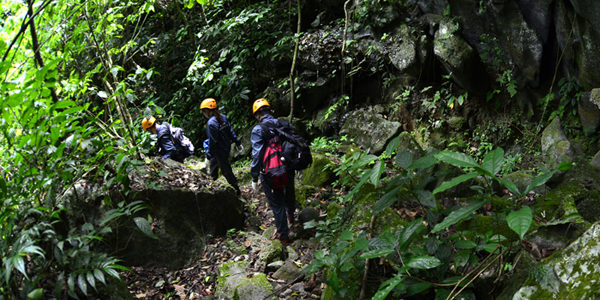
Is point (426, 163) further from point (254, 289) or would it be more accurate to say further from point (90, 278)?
point (90, 278)

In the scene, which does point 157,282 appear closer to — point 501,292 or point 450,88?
point 501,292

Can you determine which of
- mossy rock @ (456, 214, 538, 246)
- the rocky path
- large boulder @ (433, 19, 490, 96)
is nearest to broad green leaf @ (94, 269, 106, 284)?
the rocky path

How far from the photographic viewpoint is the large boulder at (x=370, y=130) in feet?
24.9

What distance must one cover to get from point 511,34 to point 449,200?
163 inches

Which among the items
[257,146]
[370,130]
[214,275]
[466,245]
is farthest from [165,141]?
[466,245]

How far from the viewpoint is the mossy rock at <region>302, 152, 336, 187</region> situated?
6789 mm

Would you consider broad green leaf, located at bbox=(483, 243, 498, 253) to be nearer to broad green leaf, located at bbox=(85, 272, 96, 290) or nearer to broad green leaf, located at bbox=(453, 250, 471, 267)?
broad green leaf, located at bbox=(453, 250, 471, 267)

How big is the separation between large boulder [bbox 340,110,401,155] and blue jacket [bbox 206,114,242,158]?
3.12 m

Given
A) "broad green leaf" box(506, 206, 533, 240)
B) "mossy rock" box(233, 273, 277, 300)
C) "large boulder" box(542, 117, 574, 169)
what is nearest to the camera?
"broad green leaf" box(506, 206, 533, 240)

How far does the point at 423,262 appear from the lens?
2152mm

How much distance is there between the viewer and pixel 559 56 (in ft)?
21.0

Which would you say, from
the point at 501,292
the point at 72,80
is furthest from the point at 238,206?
the point at 501,292

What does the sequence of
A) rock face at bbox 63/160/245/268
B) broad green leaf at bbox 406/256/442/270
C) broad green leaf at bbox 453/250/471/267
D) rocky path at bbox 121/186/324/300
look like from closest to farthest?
broad green leaf at bbox 406/256/442/270
broad green leaf at bbox 453/250/471/267
rocky path at bbox 121/186/324/300
rock face at bbox 63/160/245/268

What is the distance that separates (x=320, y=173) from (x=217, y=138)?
219 centimetres
